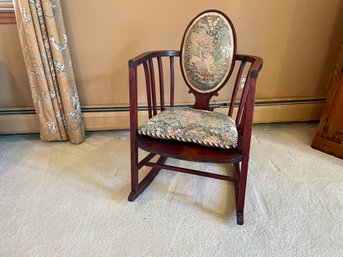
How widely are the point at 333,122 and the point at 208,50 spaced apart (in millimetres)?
1036

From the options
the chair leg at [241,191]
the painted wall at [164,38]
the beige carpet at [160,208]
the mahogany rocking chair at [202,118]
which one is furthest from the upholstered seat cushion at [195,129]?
the painted wall at [164,38]

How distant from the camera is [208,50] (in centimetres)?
142

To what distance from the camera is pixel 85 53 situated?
184 cm

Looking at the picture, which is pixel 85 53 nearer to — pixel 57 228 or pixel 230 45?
pixel 230 45

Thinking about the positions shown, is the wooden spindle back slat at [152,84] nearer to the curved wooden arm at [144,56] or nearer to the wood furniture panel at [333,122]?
the curved wooden arm at [144,56]

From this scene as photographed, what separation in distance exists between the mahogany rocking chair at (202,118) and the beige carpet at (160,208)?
0.39 ft

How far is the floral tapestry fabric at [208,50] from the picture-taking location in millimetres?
1399

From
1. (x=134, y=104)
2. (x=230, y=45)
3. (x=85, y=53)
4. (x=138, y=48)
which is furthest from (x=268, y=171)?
(x=85, y=53)

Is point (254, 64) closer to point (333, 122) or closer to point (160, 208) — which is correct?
point (160, 208)

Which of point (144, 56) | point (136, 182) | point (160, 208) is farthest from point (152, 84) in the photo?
point (160, 208)

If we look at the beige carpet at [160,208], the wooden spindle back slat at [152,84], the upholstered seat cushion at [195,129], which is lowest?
the beige carpet at [160,208]

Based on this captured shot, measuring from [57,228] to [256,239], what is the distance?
0.91 m

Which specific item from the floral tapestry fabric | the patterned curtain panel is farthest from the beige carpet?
the floral tapestry fabric

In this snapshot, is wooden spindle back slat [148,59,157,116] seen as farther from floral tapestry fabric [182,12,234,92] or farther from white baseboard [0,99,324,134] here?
white baseboard [0,99,324,134]
